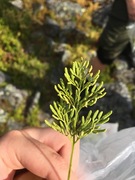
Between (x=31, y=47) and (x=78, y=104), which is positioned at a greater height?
(x=31, y=47)

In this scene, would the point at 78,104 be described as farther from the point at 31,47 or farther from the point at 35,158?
the point at 31,47

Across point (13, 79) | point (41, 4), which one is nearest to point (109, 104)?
point (13, 79)

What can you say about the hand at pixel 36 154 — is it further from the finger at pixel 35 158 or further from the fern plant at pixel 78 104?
the fern plant at pixel 78 104

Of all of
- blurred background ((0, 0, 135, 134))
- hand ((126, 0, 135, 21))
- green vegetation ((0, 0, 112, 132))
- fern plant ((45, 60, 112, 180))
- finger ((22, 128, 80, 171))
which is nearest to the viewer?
fern plant ((45, 60, 112, 180))

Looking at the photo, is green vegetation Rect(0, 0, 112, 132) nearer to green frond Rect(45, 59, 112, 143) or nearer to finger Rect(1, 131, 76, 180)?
finger Rect(1, 131, 76, 180)

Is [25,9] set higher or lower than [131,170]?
higher

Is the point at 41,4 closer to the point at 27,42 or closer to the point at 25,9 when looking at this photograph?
the point at 25,9

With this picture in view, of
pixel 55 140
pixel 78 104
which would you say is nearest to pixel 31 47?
pixel 55 140

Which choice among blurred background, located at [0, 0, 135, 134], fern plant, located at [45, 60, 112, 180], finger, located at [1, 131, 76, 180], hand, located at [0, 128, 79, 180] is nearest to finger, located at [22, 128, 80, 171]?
hand, located at [0, 128, 79, 180]

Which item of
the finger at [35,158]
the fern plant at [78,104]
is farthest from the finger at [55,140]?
the fern plant at [78,104]
